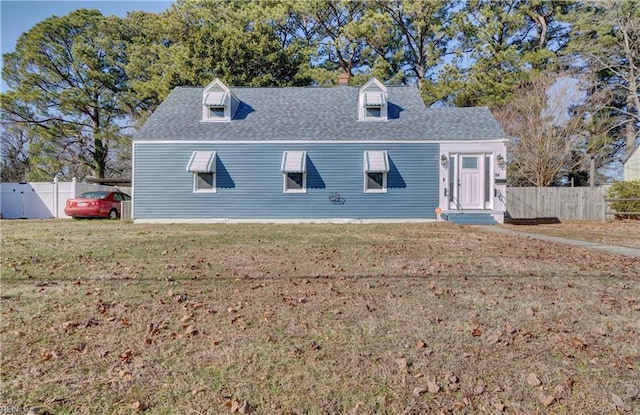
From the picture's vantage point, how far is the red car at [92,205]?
50.9 ft

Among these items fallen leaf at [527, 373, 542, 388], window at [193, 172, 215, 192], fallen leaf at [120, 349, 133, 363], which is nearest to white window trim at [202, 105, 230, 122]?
window at [193, 172, 215, 192]

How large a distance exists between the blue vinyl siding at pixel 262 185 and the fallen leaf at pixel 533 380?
474 inches

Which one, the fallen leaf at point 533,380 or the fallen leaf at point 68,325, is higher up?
the fallen leaf at point 68,325

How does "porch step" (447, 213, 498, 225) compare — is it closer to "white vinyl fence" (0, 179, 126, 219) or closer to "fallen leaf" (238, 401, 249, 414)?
"fallen leaf" (238, 401, 249, 414)

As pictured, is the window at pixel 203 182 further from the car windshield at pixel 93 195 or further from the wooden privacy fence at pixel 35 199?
the wooden privacy fence at pixel 35 199

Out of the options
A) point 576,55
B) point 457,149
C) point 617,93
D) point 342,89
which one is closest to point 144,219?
point 342,89

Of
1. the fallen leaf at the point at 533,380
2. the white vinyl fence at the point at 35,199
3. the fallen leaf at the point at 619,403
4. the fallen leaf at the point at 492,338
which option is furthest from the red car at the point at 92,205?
the fallen leaf at the point at 619,403

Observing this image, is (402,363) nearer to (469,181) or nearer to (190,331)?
(190,331)

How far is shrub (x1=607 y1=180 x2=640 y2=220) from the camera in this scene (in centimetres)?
1521

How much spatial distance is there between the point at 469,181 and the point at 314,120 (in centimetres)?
680

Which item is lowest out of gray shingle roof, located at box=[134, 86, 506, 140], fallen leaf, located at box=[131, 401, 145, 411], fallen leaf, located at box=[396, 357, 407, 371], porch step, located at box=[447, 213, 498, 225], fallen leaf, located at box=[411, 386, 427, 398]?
fallen leaf, located at box=[131, 401, 145, 411]

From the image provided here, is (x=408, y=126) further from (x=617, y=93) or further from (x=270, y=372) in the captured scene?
(x=617, y=93)

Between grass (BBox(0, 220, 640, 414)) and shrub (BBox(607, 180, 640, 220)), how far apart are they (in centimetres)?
1144

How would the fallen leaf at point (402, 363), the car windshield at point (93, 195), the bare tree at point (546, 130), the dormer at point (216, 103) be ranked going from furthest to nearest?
the bare tree at point (546, 130) < the car windshield at point (93, 195) < the dormer at point (216, 103) < the fallen leaf at point (402, 363)
